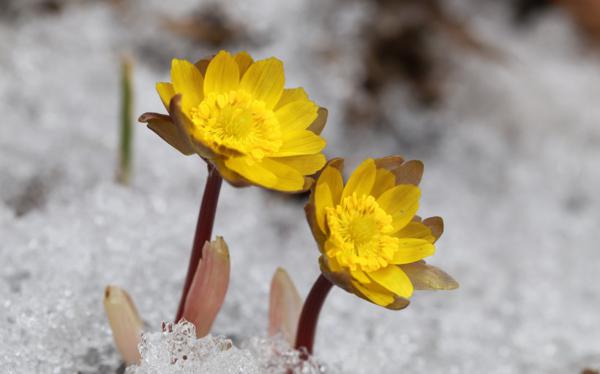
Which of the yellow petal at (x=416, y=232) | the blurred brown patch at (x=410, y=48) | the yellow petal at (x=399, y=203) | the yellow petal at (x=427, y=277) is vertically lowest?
the yellow petal at (x=427, y=277)

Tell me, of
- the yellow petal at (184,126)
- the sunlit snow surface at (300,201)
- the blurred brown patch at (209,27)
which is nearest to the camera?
the yellow petal at (184,126)

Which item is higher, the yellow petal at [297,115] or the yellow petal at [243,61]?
the yellow petal at [243,61]

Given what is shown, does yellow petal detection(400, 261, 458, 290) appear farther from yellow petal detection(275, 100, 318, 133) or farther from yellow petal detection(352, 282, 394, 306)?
yellow petal detection(275, 100, 318, 133)

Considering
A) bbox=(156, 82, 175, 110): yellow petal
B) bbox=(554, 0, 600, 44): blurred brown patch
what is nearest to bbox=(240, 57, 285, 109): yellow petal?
bbox=(156, 82, 175, 110): yellow petal

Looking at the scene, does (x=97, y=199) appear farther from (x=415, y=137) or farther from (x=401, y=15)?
(x=401, y=15)

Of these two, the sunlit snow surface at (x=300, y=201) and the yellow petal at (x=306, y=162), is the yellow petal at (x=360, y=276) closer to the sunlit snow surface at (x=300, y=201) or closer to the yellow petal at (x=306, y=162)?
the yellow petal at (x=306, y=162)

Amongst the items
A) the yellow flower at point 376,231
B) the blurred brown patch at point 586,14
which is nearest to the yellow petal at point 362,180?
the yellow flower at point 376,231

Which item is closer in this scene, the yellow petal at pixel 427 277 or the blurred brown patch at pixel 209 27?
the yellow petal at pixel 427 277

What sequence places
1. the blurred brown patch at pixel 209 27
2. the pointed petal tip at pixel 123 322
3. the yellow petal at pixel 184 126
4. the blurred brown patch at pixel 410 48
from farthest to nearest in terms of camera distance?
the blurred brown patch at pixel 410 48 < the blurred brown patch at pixel 209 27 < the pointed petal tip at pixel 123 322 < the yellow petal at pixel 184 126
